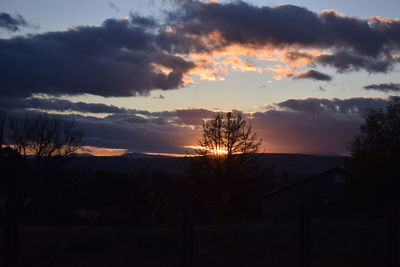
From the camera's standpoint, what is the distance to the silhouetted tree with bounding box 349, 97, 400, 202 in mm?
34594

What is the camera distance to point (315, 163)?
177500 millimetres

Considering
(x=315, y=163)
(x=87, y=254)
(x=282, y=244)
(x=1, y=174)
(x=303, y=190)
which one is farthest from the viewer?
(x=315, y=163)

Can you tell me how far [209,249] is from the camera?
12.9m

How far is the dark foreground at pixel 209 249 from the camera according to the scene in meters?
10.8

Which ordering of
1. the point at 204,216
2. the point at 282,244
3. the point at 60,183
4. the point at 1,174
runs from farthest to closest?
the point at 60,183 < the point at 204,216 < the point at 1,174 < the point at 282,244

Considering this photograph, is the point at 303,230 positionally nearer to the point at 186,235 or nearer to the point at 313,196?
the point at 186,235

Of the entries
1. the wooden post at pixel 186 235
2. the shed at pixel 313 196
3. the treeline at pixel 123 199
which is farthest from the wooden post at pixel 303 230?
the shed at pixel 313 196

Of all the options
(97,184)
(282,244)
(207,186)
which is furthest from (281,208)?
(282,244)

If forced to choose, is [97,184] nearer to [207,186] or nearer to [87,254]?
[207,186]

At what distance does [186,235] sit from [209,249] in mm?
4551

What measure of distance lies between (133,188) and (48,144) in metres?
10.9

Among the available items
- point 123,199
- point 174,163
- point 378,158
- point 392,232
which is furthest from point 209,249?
point 174,163

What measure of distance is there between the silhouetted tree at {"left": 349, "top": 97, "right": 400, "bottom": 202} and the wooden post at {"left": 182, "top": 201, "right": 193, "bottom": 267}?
29.4 meters

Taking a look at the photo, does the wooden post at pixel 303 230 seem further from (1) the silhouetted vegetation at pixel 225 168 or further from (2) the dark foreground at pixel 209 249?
(1) the silhouetted vegetation at pixel 225 168
